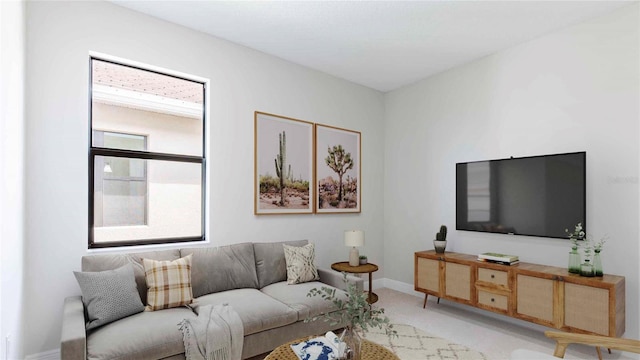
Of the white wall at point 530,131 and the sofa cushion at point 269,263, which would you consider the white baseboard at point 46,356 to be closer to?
the sofa cushion at point 269,263

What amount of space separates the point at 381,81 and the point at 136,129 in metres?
3.15

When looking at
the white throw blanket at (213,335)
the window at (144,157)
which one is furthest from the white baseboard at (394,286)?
the window at (144,157)

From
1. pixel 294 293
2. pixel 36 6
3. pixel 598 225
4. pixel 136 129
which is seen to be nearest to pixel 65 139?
pixel 136 129

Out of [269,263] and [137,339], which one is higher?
[269,263]

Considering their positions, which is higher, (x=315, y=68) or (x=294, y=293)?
(x=315, y=68)

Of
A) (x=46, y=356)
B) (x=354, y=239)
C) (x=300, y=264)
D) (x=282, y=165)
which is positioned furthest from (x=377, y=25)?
(x=46, y=356)

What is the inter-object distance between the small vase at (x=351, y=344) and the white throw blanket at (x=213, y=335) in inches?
36.7

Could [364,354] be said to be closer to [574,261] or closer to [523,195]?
[574,261]

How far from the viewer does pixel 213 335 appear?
2.25 metres

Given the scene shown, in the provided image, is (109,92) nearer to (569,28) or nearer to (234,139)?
(234,139)

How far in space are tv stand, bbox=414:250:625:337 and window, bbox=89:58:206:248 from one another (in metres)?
2.64

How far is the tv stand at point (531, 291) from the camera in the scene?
2613mm

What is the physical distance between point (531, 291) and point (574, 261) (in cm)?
44

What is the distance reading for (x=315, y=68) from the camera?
14.1 ft
